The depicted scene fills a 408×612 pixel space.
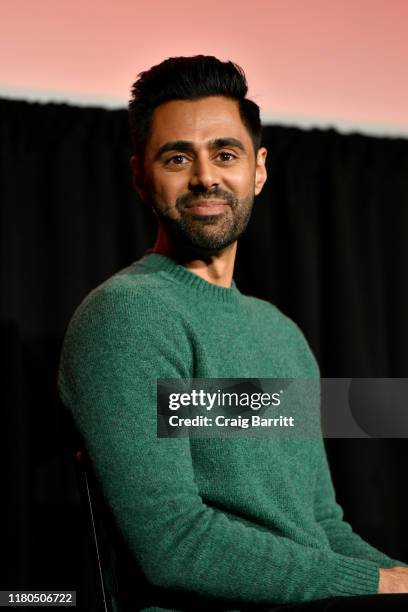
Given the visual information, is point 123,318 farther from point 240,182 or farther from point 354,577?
point 354,577

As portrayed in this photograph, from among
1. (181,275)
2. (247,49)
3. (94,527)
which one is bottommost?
(94,527)

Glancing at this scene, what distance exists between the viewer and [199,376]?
138 cm

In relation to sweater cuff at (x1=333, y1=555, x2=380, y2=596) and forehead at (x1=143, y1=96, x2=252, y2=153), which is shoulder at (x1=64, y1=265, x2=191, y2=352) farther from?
sweater cuff at (x1=333, y1=555, x2=380, y2=596)

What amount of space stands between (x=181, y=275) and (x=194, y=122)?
284mm

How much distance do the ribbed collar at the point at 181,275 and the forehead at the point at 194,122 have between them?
8.2 inches

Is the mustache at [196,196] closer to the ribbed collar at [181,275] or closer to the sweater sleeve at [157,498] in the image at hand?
the ribbed collar at [181,275]

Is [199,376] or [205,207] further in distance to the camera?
[205,207]

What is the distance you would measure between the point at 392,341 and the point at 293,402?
3.86ft

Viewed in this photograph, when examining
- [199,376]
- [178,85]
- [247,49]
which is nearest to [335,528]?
[199,376]

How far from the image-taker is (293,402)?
1.59 meters

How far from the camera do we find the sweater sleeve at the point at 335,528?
62.1 inches

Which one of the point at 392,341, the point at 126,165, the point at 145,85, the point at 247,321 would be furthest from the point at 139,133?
the point at 392,341

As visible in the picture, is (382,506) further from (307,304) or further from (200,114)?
(200,114)

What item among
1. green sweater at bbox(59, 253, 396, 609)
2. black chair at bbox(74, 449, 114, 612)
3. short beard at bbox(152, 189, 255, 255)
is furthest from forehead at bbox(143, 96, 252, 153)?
black chair at bbox(74, 449, 114, 612)
